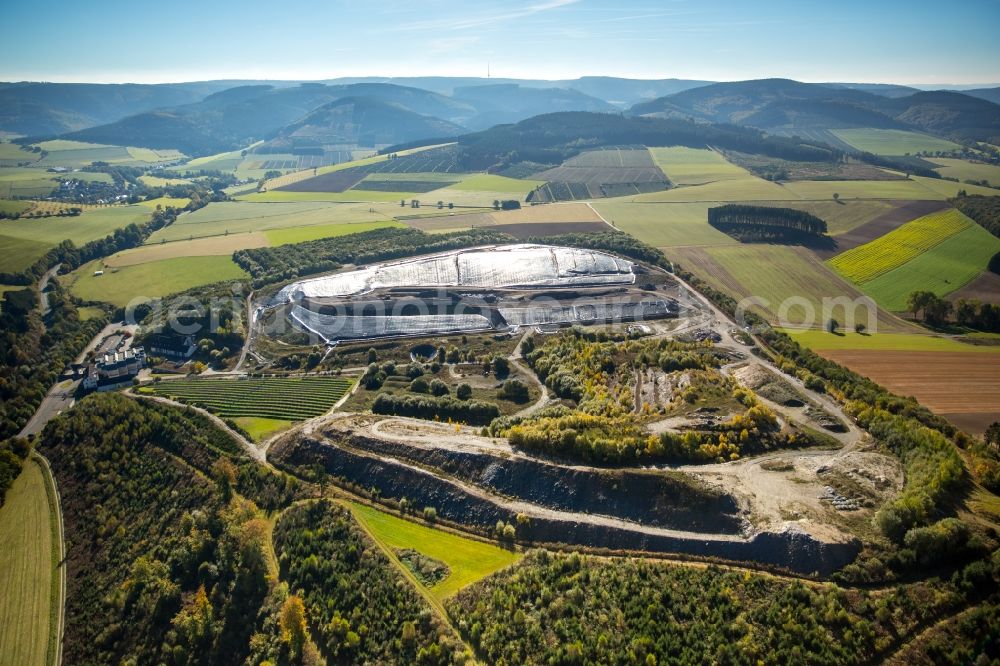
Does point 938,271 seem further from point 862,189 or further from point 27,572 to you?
point 27,572

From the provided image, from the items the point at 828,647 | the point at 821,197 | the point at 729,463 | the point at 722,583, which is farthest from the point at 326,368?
the point at 821,197

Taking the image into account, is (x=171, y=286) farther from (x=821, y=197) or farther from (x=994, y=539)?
(x=821, y=197)

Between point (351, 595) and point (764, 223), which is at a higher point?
point (764, 223)

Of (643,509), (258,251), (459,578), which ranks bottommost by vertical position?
(459,578)

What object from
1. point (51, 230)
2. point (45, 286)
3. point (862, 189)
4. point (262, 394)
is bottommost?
point (262, 394)

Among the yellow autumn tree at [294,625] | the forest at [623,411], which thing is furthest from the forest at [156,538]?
the forest at [623,411]

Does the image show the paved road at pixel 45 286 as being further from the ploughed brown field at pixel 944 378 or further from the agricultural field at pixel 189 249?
the ploughed brown field at pixel 944 378

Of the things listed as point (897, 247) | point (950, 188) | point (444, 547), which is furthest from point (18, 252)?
point (950, 188)
